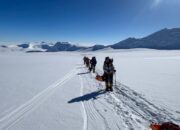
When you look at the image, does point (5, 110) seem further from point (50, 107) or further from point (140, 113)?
point (140, 113)

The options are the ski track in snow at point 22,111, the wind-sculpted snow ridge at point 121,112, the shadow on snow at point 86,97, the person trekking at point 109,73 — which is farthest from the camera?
the person trekking at point 109,73

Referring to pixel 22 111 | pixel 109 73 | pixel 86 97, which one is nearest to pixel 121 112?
pixel 86 97

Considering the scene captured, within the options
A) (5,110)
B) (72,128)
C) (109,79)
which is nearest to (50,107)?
(5,110)

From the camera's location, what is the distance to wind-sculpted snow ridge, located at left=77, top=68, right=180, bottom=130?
19.3ft

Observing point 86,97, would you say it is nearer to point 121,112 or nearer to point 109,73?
point 109,73

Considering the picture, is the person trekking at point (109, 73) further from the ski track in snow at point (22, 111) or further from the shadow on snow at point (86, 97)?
the ski track in snow at point (22, 111)

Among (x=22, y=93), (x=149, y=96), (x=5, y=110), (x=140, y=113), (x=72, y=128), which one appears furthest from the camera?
(x=22, y=93)

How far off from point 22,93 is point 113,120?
19.8 ft

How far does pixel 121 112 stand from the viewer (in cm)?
698

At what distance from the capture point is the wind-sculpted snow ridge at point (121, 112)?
231 inches

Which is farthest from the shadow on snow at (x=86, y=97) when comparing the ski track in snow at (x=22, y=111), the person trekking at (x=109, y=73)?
the ski track in snow at (x=22, y=111)

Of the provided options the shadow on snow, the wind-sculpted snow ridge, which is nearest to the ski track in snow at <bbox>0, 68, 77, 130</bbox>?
the shadow on snow

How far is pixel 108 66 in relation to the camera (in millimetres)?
10992

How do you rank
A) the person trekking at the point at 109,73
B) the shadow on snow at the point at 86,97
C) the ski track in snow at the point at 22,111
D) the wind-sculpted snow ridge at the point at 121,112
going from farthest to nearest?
the person trekking at the point at 109,73 → the shadow on snow at the point at 86,97 → the ski track in snow at the point at 22,111 → the wind-sculpted snow ridge at the point at 121,112
